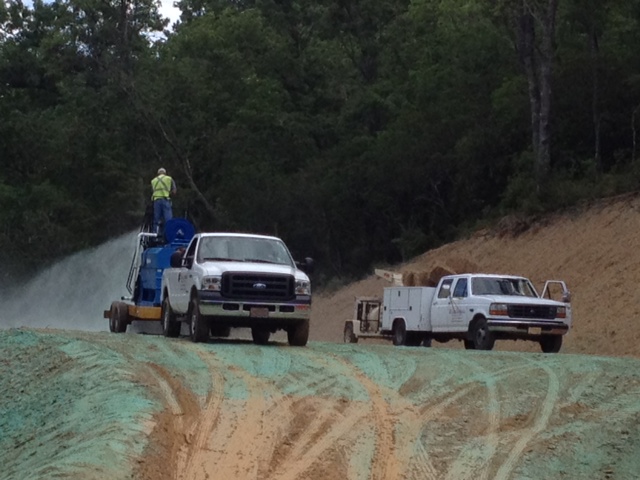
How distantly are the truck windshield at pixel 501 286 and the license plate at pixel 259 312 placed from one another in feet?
23.6

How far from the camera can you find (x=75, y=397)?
1476 centimetres

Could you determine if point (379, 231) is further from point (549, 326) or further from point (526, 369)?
point (526, 369)

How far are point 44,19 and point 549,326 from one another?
189 ft

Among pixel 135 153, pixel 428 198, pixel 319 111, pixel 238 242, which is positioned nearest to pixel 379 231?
pixel 428 198

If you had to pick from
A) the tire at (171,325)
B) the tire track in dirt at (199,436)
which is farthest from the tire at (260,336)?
the tire track in dirt at (199,436)

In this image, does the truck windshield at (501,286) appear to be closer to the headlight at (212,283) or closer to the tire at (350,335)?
the tire at (350,335)

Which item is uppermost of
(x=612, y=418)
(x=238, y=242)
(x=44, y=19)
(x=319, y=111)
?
(x=44, y=19)

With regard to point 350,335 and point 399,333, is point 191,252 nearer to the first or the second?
point 399,333

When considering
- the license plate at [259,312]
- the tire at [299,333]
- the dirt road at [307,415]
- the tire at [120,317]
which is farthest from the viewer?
the tire at [120,317]

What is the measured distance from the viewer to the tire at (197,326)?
21.5m

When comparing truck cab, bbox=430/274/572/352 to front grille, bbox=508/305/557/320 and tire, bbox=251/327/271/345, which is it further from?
tire, bbox=251/327/271/345

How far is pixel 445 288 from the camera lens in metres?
28.5

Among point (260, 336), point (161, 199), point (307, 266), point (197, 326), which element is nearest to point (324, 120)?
point (161, 199)

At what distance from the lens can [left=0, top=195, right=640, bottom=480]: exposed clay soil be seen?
12.0m
